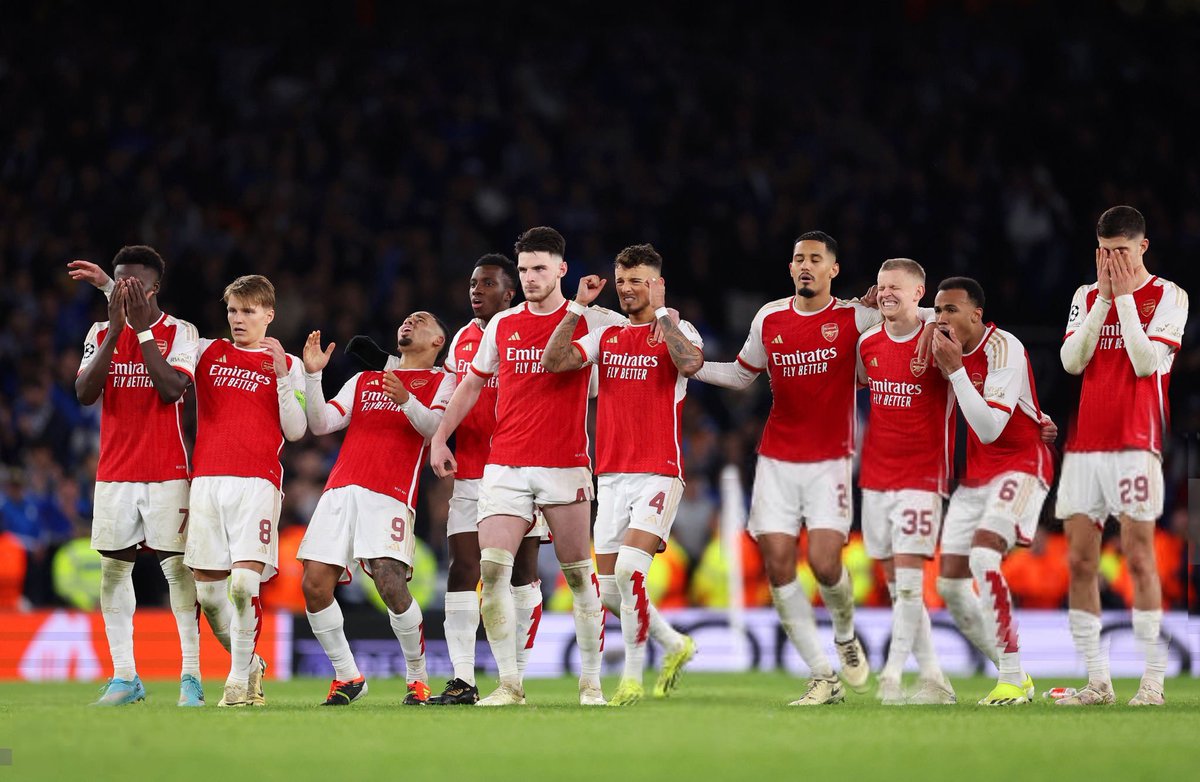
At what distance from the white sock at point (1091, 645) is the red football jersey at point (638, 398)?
251cm

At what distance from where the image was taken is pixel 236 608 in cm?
925

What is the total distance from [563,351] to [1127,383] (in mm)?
3313

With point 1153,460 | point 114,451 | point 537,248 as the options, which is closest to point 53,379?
Answer: point 114,451

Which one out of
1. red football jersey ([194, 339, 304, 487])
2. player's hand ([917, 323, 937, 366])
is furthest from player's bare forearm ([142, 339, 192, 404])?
player's hand ([917, 323, 937, 366])

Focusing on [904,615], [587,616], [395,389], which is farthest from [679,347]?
[904,615]

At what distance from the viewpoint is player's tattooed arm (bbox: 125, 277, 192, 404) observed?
949 centimetres

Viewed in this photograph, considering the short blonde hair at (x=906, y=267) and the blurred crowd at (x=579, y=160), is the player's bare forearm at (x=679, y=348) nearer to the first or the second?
the short blonde hair at (x=906, y=267)

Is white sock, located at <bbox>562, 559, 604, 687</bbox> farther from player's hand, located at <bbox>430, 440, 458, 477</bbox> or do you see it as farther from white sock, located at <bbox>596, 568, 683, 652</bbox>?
player's hand, located at <bbox>430, 440, 458, 477</bbox>

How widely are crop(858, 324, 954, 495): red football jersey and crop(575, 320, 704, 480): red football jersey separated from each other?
116 cm

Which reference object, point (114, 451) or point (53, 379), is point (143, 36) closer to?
point (53, 379)

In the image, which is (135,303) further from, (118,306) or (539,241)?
(539,241)

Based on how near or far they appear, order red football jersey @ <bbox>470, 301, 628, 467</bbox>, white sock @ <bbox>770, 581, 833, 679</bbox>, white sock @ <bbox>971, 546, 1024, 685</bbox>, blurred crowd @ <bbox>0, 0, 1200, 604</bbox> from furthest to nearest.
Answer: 1. blurred crowd @ <bbox>0, 0, 1200, 604</bbox>
2. white sock @ <bbox>770, 581, 833, 679</bbox>
3. white sock @ <bbox>971, 546, 1024, 685</bbox>
4. red football jersey @ <bbox>470, 301, 628, 467</bbox>

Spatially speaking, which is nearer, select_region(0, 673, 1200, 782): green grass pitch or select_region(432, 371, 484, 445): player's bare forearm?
select_region(0, 673, 1200, 782): green grass pitch

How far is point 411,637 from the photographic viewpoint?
9789mm
